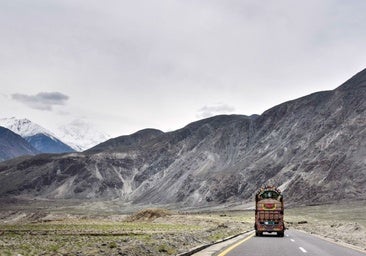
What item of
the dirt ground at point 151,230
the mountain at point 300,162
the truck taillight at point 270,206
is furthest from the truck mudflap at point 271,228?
the mountain at point 300,162

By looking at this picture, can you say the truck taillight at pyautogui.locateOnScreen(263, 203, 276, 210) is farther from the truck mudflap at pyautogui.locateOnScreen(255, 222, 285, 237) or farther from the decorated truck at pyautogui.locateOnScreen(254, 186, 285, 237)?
the truck mudflap at pyautogui.locateOnScreen(255, 222, 285, 237)

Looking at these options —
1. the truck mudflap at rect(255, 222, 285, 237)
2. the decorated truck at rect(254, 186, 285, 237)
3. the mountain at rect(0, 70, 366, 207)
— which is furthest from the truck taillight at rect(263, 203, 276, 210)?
the mountain at rect(0, 70, 366, 207)

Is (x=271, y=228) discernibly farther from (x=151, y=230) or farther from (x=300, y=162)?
(x=300, y=162)

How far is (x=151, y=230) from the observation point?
183ft

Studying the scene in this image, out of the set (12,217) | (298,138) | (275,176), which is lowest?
(12,217)

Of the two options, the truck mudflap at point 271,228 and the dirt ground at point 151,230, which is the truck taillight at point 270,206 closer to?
the truck mudflap at point 271,228

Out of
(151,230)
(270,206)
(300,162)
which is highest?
(300,162)

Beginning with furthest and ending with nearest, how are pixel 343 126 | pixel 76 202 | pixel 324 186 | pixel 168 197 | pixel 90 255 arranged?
pixel 76 202
pixel 168 197
pixel 343 126
pixel 324 186
pixel 90 255

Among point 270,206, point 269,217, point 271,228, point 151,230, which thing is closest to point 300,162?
point 151,230

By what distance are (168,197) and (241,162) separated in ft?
109

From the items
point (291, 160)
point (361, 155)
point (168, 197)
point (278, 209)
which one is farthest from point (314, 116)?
point (278, 209)

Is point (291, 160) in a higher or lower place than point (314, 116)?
lower

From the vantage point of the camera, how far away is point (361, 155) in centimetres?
14050

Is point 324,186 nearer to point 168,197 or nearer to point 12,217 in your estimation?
point 168,197
